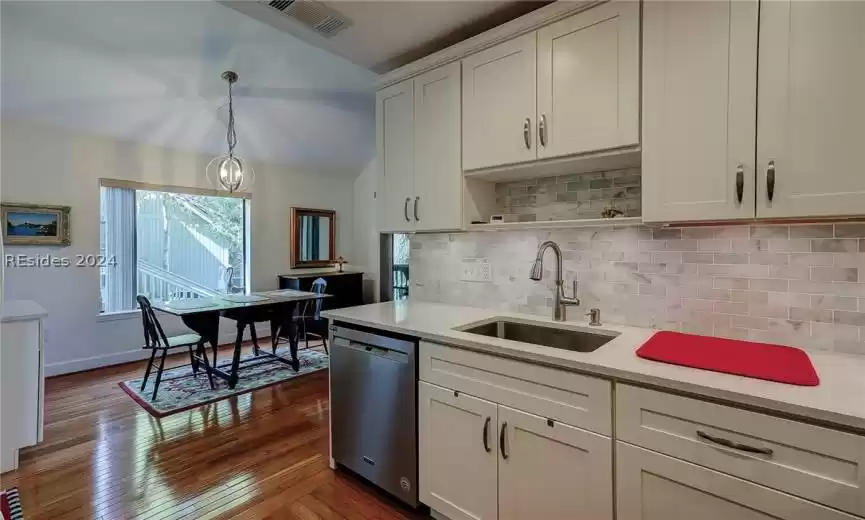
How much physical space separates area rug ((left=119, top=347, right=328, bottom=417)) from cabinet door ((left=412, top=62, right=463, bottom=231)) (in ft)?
8.25

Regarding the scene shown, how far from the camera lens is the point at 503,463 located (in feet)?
5.29

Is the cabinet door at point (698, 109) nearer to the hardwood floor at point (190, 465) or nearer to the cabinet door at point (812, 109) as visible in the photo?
the cabinet door at point (812, 109)

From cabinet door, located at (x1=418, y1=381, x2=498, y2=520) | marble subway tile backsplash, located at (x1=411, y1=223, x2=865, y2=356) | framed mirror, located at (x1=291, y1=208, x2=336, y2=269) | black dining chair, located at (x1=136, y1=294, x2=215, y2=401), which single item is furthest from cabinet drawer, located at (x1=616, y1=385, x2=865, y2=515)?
framed mirror, located at (x1=291, y1=208, x2=336, y2=269)

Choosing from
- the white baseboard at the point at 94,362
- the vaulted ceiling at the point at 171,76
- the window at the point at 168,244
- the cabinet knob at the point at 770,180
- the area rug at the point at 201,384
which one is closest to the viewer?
the cabinet knob at the point at 770,180

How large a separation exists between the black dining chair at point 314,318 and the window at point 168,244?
Answer: 1.07 meters

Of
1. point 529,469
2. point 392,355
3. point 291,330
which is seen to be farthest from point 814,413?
point 291,330

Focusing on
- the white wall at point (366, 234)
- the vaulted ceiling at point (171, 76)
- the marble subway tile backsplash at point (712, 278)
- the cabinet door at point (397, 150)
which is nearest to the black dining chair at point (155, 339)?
the vaulted ceiling at point (171, 76)

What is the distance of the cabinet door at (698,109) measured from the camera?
1.41 m

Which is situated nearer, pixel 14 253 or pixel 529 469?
pixel 529 469

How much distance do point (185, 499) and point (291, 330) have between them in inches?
90.5

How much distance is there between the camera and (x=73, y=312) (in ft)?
13.6

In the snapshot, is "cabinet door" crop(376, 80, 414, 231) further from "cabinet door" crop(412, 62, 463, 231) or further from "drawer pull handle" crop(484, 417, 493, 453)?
"drawer pull handle" crop(484, 417, 493, 453)

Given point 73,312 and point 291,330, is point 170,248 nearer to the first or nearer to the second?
point 73,312

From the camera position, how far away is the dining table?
3.63 meters
